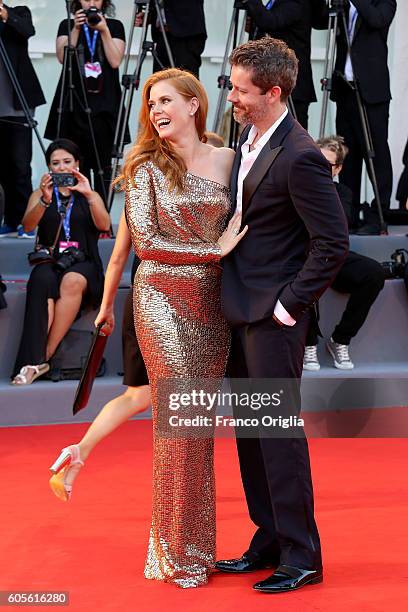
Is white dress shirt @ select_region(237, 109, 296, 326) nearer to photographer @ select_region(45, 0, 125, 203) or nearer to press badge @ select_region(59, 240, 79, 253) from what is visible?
press badge @ select_region(59, 240, 79, 253)

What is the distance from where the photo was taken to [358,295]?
645 cm

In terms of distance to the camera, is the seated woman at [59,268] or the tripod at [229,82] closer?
the seated woman at [59,268]

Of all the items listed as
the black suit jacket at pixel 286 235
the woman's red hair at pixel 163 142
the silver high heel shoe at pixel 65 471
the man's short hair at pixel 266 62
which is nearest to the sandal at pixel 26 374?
the silver high heel shoe at pixel 65 471

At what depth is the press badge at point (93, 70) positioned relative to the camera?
24.7 feet

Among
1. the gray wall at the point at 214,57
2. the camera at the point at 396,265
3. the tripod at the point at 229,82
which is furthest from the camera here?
the gray wall at the point at 214,57

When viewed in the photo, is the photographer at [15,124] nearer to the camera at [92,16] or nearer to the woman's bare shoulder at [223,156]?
the camera at [92,16]

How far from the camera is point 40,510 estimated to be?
4.34m

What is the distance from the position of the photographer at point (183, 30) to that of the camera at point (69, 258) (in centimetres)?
186

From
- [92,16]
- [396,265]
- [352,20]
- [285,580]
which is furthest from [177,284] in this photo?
[352,20]

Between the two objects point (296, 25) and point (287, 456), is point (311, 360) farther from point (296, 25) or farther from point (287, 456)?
point (287, 456)

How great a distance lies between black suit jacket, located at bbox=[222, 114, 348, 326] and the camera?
126 inches

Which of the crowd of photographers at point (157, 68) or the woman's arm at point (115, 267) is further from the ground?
the crowd of photographers at point (157, 68)

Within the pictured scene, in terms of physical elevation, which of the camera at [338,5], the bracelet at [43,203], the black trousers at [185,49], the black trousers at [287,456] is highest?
the camera at [338,5]

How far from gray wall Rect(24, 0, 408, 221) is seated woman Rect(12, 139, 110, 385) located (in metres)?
2.87
